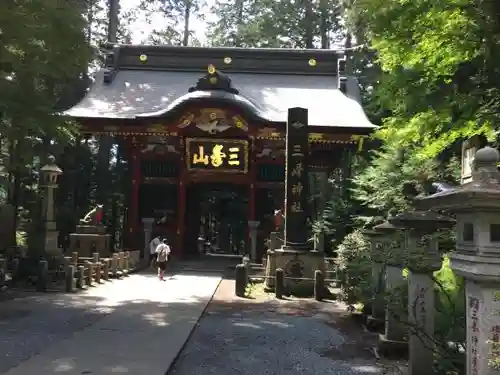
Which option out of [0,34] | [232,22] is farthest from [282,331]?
[232,22]

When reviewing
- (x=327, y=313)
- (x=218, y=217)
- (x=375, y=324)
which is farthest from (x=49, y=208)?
(x=218, y=217)

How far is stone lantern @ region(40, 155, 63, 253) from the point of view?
14820mm

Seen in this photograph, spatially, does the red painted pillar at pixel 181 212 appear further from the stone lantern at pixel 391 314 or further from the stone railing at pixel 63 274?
the stone lantern at pixel 391 314

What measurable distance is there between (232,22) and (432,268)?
34.8 metres

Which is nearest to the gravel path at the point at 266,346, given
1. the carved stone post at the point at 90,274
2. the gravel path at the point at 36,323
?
the gravel path at the point at 36,323

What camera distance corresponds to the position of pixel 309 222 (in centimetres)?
1998

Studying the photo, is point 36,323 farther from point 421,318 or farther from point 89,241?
point 89,241

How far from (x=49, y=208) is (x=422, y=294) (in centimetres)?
1202

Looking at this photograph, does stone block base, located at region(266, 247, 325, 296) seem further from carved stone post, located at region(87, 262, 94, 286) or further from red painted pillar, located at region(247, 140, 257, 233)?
red painted pillar, located at region(247, 140, 257, 233)

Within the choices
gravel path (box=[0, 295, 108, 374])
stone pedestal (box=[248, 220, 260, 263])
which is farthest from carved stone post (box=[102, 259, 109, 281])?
A: stone pedestal (box=[248, 220, 260, 263])

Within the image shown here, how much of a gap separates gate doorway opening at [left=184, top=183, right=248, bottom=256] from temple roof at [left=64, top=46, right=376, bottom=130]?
429 centimetres

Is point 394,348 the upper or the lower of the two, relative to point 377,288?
lower

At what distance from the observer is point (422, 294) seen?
18.9ft

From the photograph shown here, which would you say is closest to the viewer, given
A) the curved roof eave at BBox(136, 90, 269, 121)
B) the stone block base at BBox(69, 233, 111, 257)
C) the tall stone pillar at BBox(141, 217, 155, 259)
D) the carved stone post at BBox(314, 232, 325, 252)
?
the carved stone post at BBox(314, 232, 325, 252)
